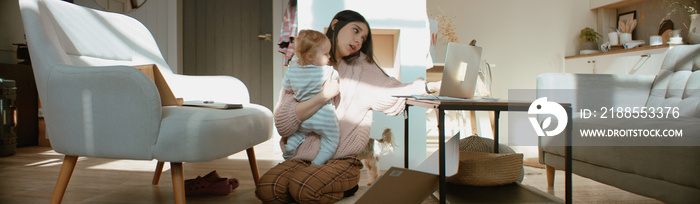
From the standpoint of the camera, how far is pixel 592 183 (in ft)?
6.64

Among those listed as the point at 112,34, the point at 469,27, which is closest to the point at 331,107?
the point at 112,34

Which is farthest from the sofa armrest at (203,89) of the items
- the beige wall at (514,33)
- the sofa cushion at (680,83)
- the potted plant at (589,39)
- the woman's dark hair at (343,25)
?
the potted plant at (589,39)

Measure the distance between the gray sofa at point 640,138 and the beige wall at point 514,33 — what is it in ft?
7.12

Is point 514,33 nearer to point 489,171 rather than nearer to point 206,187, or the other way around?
point 489,171

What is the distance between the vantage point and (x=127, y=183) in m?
1.97

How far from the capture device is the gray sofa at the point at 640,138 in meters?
1.27

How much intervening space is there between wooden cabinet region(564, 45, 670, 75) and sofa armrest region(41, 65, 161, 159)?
11.8ft

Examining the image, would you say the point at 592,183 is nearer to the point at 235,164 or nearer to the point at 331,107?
the point at 331,107

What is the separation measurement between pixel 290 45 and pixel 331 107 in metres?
1.23

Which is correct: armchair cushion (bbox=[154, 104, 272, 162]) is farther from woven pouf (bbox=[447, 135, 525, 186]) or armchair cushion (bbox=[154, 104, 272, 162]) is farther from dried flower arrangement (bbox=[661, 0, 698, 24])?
dried flower arrangement (bbox=[661, 0, 698, 24])

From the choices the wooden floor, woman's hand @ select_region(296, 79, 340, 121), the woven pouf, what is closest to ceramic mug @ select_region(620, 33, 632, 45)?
the wooden floor

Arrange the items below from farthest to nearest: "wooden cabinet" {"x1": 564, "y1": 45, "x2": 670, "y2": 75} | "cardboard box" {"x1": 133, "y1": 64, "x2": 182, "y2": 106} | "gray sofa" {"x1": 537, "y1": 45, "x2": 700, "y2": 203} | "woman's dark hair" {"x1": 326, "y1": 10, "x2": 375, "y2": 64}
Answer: "wooden cabinet" {"x1": 564, "y1": 45, "x2": 670, "y2": 75}
"woman's dark hair" {"x1": 326, "y1": 10, "x2": 375, "y2": 64}
"cardboard box" {"x1": 133, "y1": 64, "x2": 182, "y2": 106}
"gray sofa" {"x1": 537, "y1": 45, "x2": 700, "y2": 203}

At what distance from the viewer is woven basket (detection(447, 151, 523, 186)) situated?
1499 mm

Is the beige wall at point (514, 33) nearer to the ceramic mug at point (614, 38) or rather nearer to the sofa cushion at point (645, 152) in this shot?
the ceramic mug at point (614, 38)
